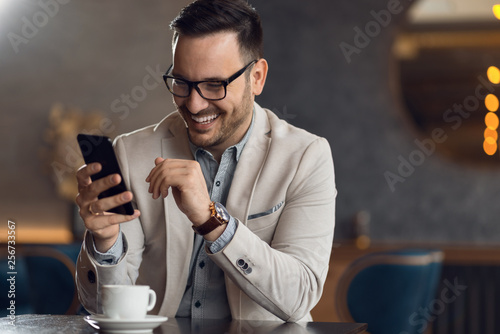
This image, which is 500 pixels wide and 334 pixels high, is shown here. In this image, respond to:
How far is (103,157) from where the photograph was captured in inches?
53.4

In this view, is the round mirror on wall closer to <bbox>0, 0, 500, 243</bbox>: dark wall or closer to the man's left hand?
<bbox>0, 0, 500, 243</bbox>: dark wall

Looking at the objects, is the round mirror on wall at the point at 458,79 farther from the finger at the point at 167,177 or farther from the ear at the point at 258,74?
the finger at the point at 167,177

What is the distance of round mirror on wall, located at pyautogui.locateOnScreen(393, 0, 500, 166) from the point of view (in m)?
4.07

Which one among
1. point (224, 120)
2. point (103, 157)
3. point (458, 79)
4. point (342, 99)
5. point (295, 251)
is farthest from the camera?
point (342, 99)

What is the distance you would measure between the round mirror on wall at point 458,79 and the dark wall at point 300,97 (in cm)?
9

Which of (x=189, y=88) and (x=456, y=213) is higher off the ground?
(x=189, y=88)

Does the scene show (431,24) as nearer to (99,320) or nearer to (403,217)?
(403,217)

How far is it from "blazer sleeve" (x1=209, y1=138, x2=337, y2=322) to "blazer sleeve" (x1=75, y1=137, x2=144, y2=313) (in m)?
0.26

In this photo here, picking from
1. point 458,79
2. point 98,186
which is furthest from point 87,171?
point 458,79

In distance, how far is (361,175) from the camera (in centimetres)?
417

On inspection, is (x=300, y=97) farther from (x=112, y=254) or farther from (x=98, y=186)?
(x=98, y=186)

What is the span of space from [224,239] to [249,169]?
380mm

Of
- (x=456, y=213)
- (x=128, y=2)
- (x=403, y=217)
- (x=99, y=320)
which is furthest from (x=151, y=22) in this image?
(x=99, y=320)

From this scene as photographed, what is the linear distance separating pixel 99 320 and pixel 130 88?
3162 mm
